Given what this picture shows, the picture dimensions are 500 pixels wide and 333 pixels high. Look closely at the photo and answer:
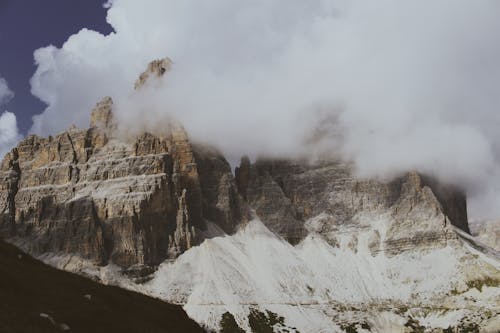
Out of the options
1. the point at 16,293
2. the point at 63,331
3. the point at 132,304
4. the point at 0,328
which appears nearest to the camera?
the point at 0,328

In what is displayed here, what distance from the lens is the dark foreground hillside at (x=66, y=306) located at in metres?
63.6

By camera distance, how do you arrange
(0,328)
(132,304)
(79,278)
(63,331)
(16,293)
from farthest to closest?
(79,278) < (132,304) < (16,293) < (63,331) < (0,328)

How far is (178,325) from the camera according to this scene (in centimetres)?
8781

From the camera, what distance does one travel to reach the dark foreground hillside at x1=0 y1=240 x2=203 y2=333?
6362 cm

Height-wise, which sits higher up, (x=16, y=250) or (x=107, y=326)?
(x=16, y=250)

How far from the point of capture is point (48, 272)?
287ft

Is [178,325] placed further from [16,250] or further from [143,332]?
[16,250]

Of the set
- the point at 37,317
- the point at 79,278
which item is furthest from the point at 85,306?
the point at 79,278

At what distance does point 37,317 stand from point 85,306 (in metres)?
11.9

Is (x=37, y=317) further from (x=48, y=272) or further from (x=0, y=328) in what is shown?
(x=48, y=272)

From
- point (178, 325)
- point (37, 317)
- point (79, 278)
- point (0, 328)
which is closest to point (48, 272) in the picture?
point (79, 278)

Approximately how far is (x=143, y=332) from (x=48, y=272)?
19.8 meters

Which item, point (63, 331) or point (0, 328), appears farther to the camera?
point (63, 331)

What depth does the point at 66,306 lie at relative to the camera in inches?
2867
